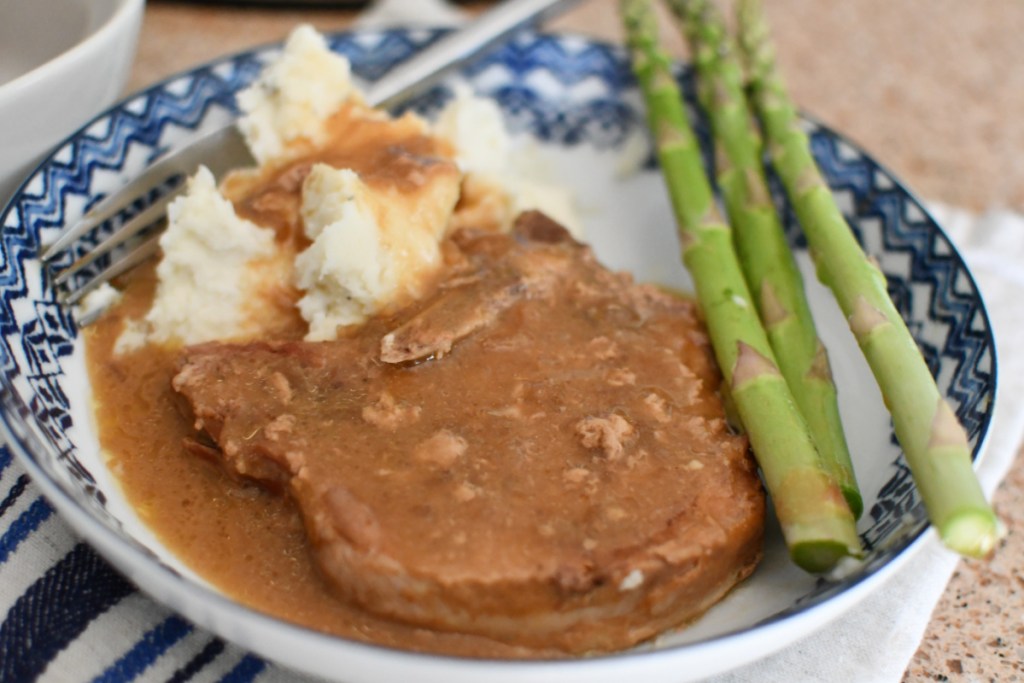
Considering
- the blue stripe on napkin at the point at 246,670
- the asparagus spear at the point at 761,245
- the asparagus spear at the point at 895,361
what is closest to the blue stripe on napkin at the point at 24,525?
the blue stripe on napkin at the point at 246,670

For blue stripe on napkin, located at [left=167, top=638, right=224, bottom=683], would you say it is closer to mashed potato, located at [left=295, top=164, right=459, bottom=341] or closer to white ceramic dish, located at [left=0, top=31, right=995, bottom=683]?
white ceramic dish, located at [left=0, top=31, right=995, bottom=683]

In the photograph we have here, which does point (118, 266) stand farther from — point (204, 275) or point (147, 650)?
point (147, 650)

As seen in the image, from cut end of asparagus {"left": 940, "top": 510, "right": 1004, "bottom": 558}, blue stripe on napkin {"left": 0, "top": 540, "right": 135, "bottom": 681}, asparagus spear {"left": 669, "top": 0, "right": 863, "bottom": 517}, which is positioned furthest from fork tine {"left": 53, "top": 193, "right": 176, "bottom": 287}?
cut end of asparagus {"left": 940, "top": 510, "right": 1004, "bottom": 558}

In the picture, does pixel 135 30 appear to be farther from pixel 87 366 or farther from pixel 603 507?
pixel 603 507

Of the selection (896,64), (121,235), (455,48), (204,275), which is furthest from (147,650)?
(896,64)

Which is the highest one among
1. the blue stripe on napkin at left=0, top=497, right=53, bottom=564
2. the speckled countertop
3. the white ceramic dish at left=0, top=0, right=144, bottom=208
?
the white ceramic dish at left=0, top=0, right=144, bottom=208

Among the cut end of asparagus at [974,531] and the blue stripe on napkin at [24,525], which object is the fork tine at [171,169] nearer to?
the blue stripe on napkin at [24,525]
